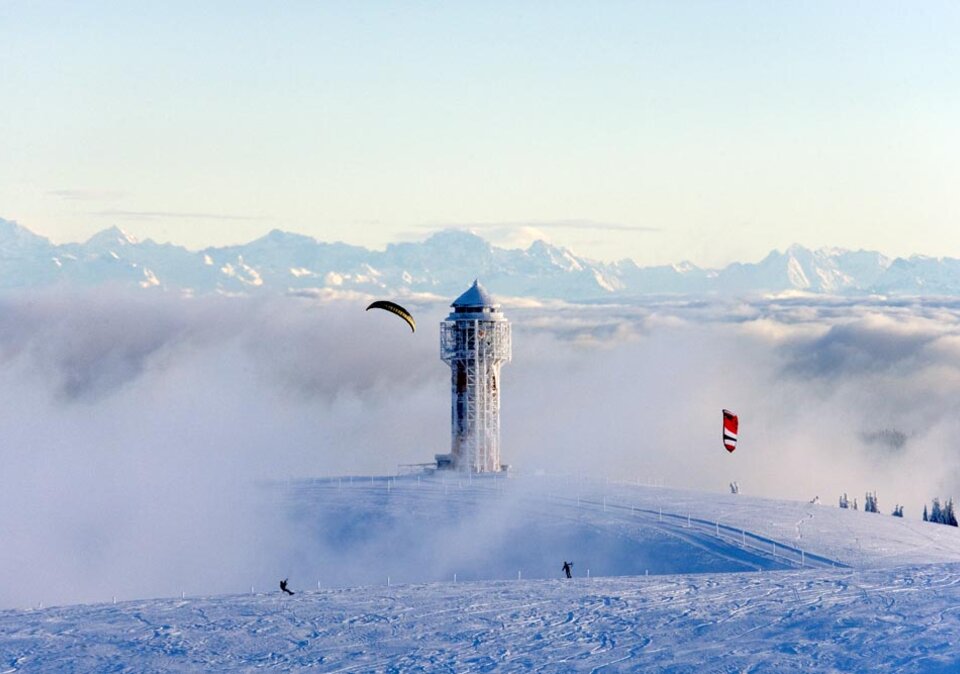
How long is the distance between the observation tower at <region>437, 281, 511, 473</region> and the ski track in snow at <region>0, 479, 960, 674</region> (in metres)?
35.3

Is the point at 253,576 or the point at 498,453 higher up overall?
the point at 498,453

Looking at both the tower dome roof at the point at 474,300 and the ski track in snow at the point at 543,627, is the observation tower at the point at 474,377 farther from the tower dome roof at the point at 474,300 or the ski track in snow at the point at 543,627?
the ski track in snow at the point at 543,627

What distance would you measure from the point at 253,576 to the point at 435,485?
729 inches

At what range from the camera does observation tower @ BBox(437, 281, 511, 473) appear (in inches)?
4353

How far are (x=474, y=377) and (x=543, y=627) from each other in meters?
49.5

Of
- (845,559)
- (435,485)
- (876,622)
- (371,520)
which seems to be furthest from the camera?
(435,485)

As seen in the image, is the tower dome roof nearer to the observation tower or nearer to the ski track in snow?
the observation tower

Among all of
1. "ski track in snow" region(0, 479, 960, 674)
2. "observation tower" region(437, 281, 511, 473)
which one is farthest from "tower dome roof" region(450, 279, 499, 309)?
"ski track in snow" region(0, 479, 960, 674)

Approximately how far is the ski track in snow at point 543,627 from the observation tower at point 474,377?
3535 cm

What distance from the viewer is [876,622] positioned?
204 ft

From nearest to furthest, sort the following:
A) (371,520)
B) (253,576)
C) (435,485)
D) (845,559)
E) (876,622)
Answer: (876,622)
(845,559)
(253,576)
(371,520)
(435,485)

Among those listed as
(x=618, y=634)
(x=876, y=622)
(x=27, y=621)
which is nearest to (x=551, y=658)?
(x=618, y=634)

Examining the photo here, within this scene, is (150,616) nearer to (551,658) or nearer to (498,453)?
(551,658)

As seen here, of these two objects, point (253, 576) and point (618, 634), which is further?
point (253, 576)
